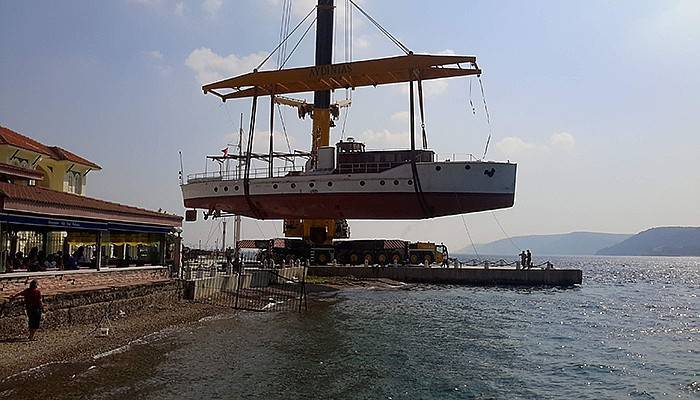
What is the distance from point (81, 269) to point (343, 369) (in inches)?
367

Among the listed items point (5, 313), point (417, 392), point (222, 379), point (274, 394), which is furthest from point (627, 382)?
point (5, 313)

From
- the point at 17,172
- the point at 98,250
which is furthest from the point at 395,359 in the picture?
the point at 17,172

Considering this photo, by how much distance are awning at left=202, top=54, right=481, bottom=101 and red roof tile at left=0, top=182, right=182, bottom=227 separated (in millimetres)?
10571

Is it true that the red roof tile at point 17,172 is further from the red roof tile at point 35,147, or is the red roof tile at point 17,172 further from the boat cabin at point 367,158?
the boat cabin at point 367,158

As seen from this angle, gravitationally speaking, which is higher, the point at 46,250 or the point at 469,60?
the point at 469,60

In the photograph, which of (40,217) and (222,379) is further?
(40,217)

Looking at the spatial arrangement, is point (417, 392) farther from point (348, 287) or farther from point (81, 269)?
point (348, 287)

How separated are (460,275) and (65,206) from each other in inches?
1161

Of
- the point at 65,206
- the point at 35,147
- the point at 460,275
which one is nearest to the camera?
the point at 65,206

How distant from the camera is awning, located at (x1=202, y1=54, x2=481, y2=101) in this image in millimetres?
27766

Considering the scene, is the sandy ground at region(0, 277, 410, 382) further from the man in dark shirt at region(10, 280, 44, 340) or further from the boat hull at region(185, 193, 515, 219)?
the boat hull at region(185, 193, 515, 219)

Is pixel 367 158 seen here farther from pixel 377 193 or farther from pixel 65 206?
pixel 65 206

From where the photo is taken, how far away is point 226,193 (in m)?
34.8

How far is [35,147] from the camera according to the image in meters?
29.3
